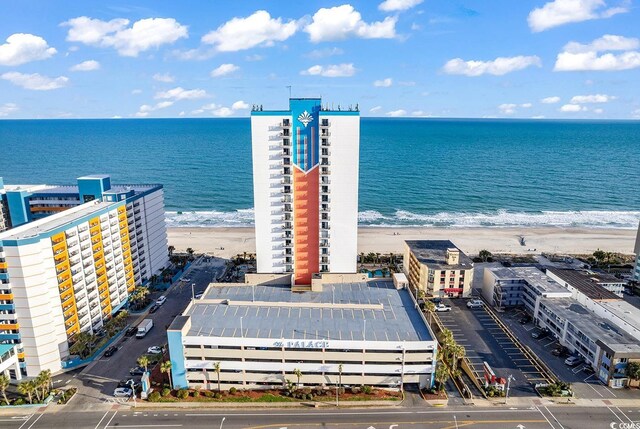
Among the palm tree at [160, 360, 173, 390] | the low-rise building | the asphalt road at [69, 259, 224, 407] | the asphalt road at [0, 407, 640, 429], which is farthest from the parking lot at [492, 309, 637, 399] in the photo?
the asphalt road at [69, 259, 224, 407]

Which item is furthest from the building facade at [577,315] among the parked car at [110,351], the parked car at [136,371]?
the parked car at [110,351]

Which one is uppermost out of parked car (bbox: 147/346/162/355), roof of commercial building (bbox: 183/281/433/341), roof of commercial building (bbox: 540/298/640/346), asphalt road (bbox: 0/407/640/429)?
roof of commercial building (bbox: 183/281/433/341)

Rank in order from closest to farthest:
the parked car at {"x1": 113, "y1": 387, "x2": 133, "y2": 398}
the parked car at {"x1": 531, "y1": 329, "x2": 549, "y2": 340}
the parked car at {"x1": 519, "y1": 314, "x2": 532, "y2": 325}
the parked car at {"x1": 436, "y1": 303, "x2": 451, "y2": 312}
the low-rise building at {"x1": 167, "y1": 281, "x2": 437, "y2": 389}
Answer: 1. the low-rise building at {"x1": 167, "y1": 281, "x2": 437, "y2": 389}
2. the parked car at {"x1": 113, "y1": 387, "x2": 133, "y2": 398}
3. the parked car at {"x1": 531, "y1": 329, "x2": 549, "y2": 340}
4. the parked car at {"x1": 519, "y1": 314, "x2": 532, "y2": 325}
5. the parked car at {"x1": 436, "y1": 303, "x2": 451, "y2": 312}

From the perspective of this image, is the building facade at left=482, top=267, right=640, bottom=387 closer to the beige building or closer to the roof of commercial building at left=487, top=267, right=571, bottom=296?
the roof of commercial building at left=487, top=267, right=571, bottom=296

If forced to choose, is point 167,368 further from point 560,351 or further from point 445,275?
point 560,351

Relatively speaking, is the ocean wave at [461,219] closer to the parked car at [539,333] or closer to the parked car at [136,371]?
the parked car at [539,333]

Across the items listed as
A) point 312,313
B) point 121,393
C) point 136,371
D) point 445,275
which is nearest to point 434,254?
point 445,275

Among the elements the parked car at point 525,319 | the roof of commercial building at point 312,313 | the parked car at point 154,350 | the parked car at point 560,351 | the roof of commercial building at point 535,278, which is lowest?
the parked car at point 560,351

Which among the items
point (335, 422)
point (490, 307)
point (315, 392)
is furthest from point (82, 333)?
point (490, 307)

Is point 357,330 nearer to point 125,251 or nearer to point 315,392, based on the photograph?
point 315,392
